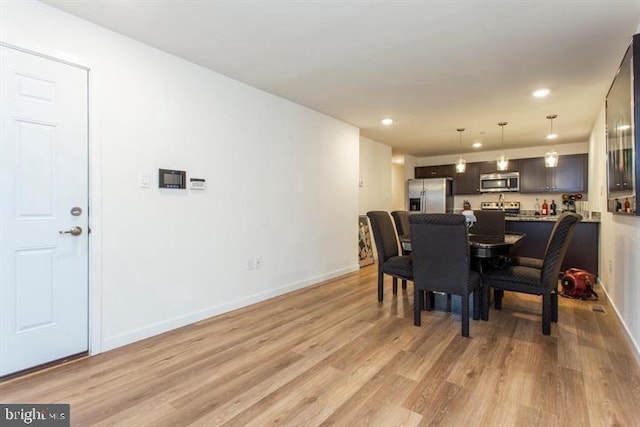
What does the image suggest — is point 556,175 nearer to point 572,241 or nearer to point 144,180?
point 572,241

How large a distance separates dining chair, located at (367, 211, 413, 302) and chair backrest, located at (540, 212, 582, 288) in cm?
116

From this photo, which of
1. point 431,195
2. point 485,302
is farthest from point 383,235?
point 431,195

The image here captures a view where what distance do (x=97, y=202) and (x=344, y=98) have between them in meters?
2.80

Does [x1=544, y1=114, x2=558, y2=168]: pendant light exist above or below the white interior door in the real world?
above

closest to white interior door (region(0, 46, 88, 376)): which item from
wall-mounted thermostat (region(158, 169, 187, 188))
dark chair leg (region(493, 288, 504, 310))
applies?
wall-mounted thermostat (region(158, 169, 187, 188))

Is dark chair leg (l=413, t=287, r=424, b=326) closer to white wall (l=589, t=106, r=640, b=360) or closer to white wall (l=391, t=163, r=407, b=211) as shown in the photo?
white wall (l=589, t=106, r=640, b=360)

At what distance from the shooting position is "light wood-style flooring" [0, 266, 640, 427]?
172cm

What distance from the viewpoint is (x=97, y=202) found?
241cm

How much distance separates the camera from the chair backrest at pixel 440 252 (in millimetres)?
2689

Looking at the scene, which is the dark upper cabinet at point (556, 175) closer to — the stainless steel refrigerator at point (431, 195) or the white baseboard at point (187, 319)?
the stainless steel refrigerator at point (431, 195)

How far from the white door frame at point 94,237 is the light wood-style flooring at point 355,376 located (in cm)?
22

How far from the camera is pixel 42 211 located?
219cm

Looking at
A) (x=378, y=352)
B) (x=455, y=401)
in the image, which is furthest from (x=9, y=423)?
(x=455, y=401)

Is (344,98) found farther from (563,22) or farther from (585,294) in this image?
(585,294)
